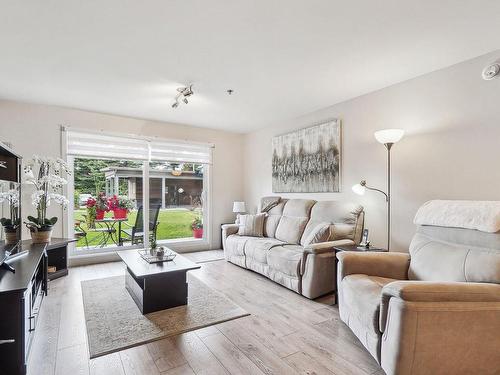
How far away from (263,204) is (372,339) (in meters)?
3.10

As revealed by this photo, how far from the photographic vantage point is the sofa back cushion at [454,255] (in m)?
1.84

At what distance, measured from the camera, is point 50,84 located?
313 centimetres

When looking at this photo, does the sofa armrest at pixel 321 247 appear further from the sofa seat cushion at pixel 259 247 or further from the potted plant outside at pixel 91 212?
the potted plant outside at pixel 91 212

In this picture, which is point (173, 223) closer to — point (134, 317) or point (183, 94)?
point (183, 94)

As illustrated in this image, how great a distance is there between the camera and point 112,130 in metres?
4.39

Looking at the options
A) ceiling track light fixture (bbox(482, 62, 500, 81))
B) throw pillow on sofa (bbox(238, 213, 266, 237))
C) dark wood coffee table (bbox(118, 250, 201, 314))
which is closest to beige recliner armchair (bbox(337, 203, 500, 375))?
ceiling track light fixture (bbox(482, 62, 500, 81))

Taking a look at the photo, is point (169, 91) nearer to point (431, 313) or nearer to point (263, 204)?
point (263, 204)

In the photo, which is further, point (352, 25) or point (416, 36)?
point (416, 36)

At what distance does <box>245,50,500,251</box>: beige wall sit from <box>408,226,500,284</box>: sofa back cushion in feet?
1.95

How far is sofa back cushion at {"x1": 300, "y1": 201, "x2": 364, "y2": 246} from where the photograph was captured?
3.26m

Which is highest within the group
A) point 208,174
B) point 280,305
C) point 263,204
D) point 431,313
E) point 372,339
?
point 208,174

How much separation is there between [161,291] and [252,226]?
77.2 inches

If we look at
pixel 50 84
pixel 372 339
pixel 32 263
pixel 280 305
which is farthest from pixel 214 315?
pixel 50 84

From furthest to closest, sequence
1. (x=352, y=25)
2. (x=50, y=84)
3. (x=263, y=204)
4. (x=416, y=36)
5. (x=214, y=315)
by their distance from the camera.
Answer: (x=263, y=204)
(x=50, y=84)
(x=214, y=315)
(x=416, y=36)
(x=352, y=25)
